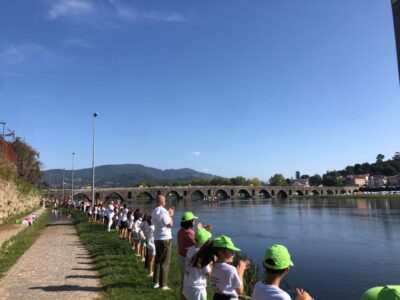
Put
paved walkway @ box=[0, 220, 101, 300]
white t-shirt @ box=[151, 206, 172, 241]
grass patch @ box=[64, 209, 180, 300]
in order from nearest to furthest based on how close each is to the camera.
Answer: grass patch @ box=[64, 209, 180, 300], paved walkway @ box=[0, 220, 101, 300], white t-shirt @ box=[151, 206, 172, 241]

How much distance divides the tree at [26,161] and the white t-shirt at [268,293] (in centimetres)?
5778

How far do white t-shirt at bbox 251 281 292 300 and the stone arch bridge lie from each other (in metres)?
100

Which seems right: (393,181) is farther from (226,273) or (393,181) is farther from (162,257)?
(226,273)

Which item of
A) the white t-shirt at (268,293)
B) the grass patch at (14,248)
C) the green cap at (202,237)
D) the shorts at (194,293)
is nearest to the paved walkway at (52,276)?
the grass patch at (14,248)

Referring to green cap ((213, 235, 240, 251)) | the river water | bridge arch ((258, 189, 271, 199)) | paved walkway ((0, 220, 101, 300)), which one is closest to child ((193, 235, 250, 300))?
green cap ((213, 235, 240, 251))

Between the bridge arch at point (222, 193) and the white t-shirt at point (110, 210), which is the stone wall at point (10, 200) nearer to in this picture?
the white t-shirt at point (110, 210)

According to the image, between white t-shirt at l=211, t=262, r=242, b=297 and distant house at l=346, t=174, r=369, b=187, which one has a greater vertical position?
distant house at l=346, t=174, r=369, b=187

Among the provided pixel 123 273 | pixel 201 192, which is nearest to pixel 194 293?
pixel 123 273

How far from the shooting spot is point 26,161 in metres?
59.5

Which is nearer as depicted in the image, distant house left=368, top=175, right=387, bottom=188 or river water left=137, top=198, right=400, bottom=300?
river water left=137, top=198, right=400, bottom=300

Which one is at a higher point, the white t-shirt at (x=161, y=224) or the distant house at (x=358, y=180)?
the distant house at (x=358, y=180)

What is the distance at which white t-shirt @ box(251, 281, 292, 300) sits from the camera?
3.56 meters

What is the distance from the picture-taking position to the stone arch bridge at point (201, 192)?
106 m

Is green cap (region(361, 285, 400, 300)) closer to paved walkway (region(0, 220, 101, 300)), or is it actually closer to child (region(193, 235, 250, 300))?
child (region(193, 235, 250, 300))
